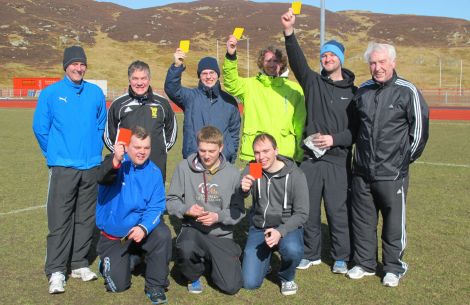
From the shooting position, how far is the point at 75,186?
472 centimetres

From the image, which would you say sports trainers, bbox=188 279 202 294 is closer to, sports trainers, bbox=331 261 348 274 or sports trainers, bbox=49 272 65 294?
sports trainers, bbox=49 272 65 294

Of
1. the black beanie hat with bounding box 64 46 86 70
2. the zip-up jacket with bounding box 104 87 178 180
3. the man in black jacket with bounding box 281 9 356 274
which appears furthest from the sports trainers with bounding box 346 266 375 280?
the black beanie hat with bounding box 64 46 86 70

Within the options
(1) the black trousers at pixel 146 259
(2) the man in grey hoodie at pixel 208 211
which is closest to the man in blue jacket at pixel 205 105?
(2) the man in grey hoodie at pixel 208 211

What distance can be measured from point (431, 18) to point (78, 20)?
7290 cm

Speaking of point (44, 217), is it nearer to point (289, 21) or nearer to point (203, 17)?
point (289, 21)

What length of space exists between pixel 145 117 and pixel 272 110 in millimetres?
1202

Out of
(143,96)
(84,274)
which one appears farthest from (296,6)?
(84,274)

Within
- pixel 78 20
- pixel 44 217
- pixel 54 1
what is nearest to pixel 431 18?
pixel 78 20

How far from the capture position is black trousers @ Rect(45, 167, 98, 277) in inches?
184

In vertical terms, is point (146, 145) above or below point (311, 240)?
above

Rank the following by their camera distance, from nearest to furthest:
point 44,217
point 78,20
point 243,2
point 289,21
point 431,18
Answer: point 289,21 → point 44,217 → point 78,20 → point 431,18 → point 243,2

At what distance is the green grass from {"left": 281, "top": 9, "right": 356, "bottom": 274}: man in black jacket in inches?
18.1

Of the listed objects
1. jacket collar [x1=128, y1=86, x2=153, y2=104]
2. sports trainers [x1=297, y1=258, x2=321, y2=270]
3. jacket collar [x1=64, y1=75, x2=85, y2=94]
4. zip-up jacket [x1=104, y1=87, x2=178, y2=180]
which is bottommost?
sports trainers [x1=297, y1=258, x2=321, y2=270]

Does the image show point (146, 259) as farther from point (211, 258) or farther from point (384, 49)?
point (384, 49)
